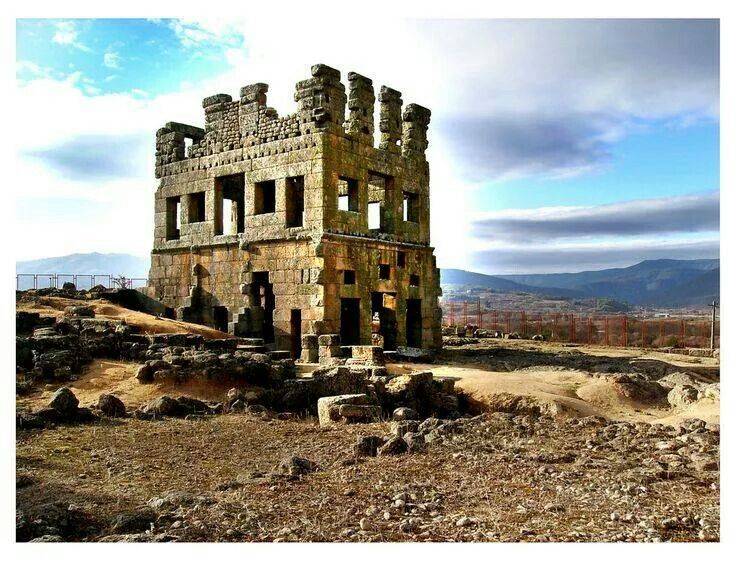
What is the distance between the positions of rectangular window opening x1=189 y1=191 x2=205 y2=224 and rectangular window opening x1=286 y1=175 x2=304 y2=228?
3.58m

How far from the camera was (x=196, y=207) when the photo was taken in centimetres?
2314

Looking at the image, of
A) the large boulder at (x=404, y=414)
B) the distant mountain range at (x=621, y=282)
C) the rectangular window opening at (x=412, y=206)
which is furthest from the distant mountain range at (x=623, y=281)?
the large boulder at (x=404, y=414)

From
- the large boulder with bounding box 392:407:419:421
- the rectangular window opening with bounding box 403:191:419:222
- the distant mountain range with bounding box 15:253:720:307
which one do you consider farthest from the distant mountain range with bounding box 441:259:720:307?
the large boulder with bounding box 392:407:419:421

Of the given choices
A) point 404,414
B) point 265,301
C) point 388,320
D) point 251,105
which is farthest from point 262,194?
point 404,414

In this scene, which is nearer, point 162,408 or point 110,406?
point 110,406

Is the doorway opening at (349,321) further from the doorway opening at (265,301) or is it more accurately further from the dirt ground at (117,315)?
the dirt ground at (117,315)

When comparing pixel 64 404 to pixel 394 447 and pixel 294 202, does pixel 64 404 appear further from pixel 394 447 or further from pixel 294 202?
pixel 294 202

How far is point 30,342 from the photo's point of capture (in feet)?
45.0

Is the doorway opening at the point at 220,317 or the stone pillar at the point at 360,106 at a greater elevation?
the stone pillar at the point at 360,106

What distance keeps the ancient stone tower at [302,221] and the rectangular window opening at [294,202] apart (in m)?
0.06

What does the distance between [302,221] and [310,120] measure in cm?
296

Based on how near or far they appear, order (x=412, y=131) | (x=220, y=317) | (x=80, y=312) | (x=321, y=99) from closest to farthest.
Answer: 1. (x=80, y=312)
2. (x=321, y=99)
3. (x=220, y=317)
4. (x=412, y=131)

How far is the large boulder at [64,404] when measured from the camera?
10.8 meters

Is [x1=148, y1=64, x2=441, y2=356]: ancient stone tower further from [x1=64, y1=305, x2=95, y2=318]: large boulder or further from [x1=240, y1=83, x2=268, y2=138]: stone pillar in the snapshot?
[x1=64, y1=305, x2=95, y2=318]: large boulder
